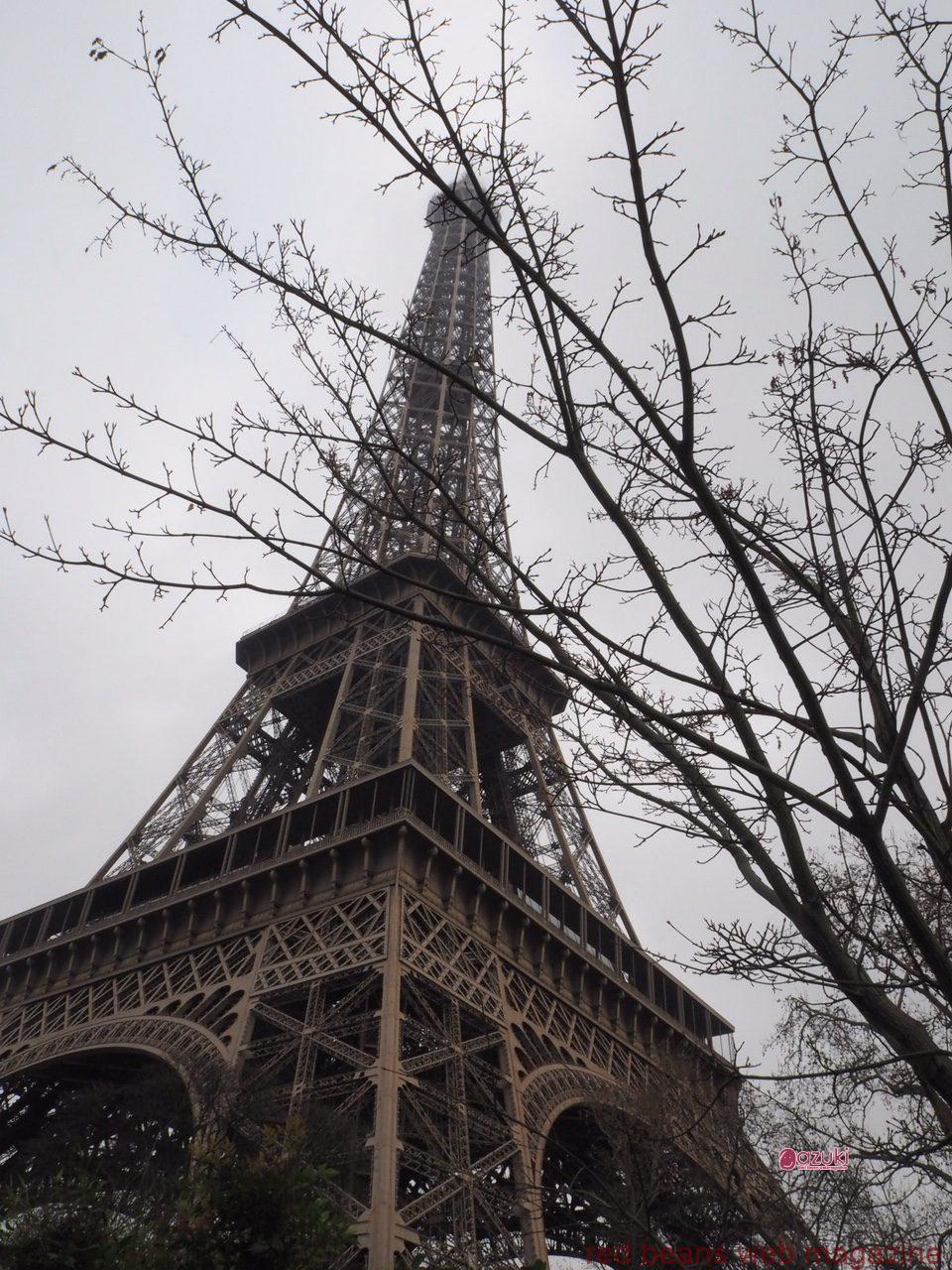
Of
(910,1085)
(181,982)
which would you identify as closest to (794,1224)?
(910,1085)

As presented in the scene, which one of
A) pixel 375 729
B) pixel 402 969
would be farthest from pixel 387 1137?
pixel 375 729

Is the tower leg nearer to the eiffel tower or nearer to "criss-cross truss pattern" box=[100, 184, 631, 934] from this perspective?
the eiffel tower

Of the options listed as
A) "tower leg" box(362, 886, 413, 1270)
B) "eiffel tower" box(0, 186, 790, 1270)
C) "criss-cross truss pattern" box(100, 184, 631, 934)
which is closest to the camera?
"tower leg" box(362, 886, 413, 1270)

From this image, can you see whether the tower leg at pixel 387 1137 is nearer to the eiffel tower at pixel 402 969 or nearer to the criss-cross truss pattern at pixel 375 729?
the eiffel tower at pixel 402 969

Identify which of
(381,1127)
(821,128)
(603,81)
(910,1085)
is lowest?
(910,1085)

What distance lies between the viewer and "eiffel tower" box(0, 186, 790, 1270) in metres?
18.6

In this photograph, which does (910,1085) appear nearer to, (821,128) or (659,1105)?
(821,128)

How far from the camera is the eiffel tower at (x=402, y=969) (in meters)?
18.6

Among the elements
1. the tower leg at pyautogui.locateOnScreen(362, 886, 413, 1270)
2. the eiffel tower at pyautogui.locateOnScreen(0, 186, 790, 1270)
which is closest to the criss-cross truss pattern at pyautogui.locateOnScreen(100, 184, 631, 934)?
the eiffel tower at pyautogui.locateOnScreen(0, 186, 790, 1270)

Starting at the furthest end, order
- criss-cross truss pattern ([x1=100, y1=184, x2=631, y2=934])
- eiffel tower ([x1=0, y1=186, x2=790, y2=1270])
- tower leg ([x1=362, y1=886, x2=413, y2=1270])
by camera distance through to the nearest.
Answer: criss-cross truss pattern ([x1=100, y1=184, x2=631, y2=934]) < eiffel tower ([x1=0, y1=186, x2=790, y2=1270]) < tower leg ([x1=362, y1=886, x2=413, y2=1270])

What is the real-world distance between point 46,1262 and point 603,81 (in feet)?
35.8

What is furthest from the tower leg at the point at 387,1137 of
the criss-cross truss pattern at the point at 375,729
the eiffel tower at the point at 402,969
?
the criss-cross truss pattern at the point at 375,729

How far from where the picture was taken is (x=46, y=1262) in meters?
10.3

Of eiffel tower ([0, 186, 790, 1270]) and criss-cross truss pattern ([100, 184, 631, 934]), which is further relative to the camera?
criss-cross truss pattern ([100, 184, 631, 934])
